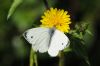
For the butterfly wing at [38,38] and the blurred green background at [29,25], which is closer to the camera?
the butterfly wing at [38,38]

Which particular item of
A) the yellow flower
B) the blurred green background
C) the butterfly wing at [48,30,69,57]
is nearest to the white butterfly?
the butterfly wing at [48,30,69,57]

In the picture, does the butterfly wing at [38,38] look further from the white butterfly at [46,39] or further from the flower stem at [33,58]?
the flower stem at [33,58]

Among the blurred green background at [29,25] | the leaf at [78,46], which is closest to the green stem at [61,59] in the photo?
the leaf at [78,46]

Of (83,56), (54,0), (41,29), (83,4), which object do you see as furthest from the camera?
(83,4)

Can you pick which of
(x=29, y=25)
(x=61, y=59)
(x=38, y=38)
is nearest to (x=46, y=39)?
(x=38, y=38)

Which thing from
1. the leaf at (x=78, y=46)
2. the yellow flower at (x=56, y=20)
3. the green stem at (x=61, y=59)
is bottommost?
the green stem at (x=61, y=59)

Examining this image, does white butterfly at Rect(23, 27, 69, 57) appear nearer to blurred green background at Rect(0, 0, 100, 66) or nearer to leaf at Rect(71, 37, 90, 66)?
leaf at Rect(71, 37, 90, 66)

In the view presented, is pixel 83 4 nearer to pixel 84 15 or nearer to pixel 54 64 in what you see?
pixel 84 15

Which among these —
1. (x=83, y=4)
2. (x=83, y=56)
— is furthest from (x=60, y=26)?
(x=83, y=4)
